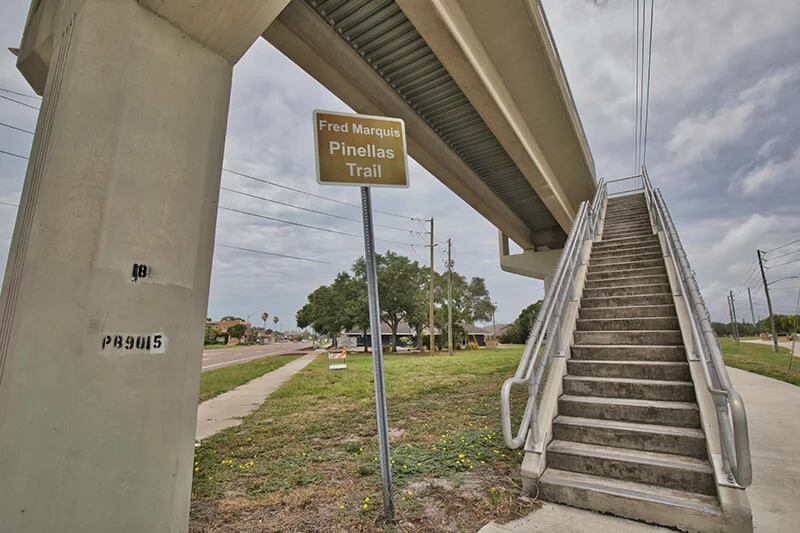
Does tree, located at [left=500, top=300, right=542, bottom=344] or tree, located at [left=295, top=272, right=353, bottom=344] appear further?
tree, located at [left=500, top=300, right=542, bottom=344]

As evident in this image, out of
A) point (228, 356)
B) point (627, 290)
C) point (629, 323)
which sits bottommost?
point (228, 356)

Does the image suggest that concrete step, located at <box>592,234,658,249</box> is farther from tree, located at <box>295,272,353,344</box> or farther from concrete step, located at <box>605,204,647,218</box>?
tree, located at <box>295,272,353,344</box>

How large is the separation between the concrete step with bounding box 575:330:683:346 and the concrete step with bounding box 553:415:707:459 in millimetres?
1312

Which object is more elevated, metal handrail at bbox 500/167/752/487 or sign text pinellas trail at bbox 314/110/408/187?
sign text pinellas trail at bbox 314/110/408/187

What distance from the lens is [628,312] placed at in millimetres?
5160

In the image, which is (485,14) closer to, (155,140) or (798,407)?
(155,140)

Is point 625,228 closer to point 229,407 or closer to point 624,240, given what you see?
point 624,240

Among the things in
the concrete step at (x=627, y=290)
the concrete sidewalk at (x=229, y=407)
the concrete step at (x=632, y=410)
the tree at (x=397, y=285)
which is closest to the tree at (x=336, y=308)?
the tree at (x=397, y=285)

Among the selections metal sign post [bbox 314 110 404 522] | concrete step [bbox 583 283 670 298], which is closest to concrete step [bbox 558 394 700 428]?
metal sign post [bbox 314 110 404 522]

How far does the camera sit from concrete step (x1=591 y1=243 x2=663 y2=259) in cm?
711

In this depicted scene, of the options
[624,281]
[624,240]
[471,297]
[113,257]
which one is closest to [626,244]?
[624,240]

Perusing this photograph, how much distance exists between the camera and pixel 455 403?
23.0 ft

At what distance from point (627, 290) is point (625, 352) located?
1817 millimetres

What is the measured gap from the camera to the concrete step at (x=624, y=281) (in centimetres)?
588
